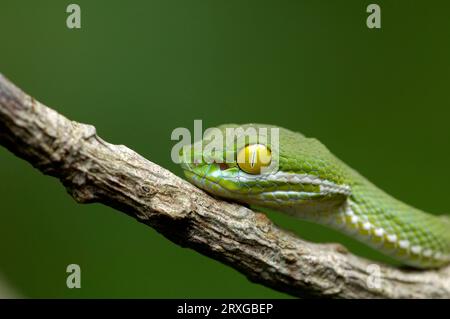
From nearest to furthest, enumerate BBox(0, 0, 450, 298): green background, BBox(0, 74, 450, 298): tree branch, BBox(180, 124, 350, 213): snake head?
Answer: BBox(0, 74, 450, 298): tree branch < BBox(180, 124, 350, 213): snake head < BBox(0, 0, 450, 298): green background

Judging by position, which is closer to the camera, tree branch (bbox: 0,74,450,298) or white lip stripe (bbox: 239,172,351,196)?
tree branch (bbox: 0,74,450,298)

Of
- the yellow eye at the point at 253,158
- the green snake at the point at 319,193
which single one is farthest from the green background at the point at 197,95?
the yellow eye at the point at 253,158

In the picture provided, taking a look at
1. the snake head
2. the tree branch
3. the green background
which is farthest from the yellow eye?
the green background

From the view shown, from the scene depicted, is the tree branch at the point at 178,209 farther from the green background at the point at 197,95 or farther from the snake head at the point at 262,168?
the green background at the point at 197,95

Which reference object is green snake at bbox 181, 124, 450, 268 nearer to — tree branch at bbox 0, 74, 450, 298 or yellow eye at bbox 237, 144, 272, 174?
yellow eye at bbox 237, 144, 272, 174

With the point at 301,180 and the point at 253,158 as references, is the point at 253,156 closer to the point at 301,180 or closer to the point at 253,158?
the point at 253,158
